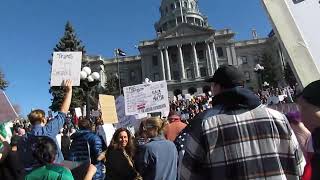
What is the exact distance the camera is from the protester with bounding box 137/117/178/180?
5051 mm

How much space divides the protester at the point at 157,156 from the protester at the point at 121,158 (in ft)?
2.56

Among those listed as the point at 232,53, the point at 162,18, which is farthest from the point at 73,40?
the point at 162,18

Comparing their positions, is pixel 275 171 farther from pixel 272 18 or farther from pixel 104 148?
pixel 104 148

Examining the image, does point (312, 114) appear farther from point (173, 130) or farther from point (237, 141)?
point (173, 130)

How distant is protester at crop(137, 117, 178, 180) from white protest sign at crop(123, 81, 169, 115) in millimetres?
5457

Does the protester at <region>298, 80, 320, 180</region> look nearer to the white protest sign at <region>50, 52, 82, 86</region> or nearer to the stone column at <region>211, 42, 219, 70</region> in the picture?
the white protest sign at <region>50, 52, 82, 86</region>

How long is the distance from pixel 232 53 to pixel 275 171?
258 ft

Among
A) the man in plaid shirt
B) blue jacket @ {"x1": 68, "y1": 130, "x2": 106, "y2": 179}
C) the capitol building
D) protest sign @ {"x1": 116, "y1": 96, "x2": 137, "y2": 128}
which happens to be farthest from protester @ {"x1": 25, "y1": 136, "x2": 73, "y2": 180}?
the capitol building

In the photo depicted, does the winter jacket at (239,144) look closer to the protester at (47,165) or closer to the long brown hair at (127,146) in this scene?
the protester at (47,165)

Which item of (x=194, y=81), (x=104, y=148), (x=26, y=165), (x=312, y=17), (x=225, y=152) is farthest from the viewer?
(x=194, y=81)

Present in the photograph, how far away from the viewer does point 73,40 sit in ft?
181

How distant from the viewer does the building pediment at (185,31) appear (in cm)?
7981

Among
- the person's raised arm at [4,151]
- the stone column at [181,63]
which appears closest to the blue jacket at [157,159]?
the person's raised arm at [4,151]

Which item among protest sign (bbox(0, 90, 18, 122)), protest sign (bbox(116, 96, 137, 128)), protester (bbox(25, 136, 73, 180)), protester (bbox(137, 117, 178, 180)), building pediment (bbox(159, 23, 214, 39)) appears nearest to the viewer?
protester (bbox(25, 136, 73, 180))
